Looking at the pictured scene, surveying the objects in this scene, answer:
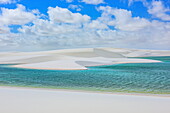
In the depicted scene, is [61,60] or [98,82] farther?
[61,60]

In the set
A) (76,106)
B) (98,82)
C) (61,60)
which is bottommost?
(76,106)

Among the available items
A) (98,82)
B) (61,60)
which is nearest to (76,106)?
(98,82)

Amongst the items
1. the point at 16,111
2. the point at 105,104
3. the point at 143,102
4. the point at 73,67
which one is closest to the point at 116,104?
the point at 105,104

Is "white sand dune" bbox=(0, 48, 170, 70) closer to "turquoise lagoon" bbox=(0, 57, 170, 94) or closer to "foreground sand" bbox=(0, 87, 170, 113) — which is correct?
"turquoise lagoon" bbox=(0, 57, 170, 94)

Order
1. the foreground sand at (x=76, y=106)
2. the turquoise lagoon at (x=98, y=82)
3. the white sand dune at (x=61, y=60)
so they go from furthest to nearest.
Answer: the white sand dune at (x=61, y=60), the turquoise lagoon at (x=98, y=82), the foreground sand at (x=76, y=106)

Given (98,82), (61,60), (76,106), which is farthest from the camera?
(61,60)

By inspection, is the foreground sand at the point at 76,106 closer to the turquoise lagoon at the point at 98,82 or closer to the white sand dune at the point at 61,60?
the turquoise lagoon at the point at 98,82

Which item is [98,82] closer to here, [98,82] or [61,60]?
[98,82]

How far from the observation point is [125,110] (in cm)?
801

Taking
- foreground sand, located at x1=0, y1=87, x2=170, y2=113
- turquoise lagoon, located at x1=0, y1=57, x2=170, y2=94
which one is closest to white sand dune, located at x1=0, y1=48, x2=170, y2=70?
turquoise lagoon, located at x1=0, y1=57, x2=170, y2=94

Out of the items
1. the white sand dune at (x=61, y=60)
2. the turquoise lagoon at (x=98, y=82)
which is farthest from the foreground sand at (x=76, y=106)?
the white sand dune at (x=61, y=60)

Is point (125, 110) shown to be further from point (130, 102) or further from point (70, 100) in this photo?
point (70, 100)

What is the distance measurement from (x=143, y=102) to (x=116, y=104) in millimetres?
1577

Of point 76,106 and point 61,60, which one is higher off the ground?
point 61,60
